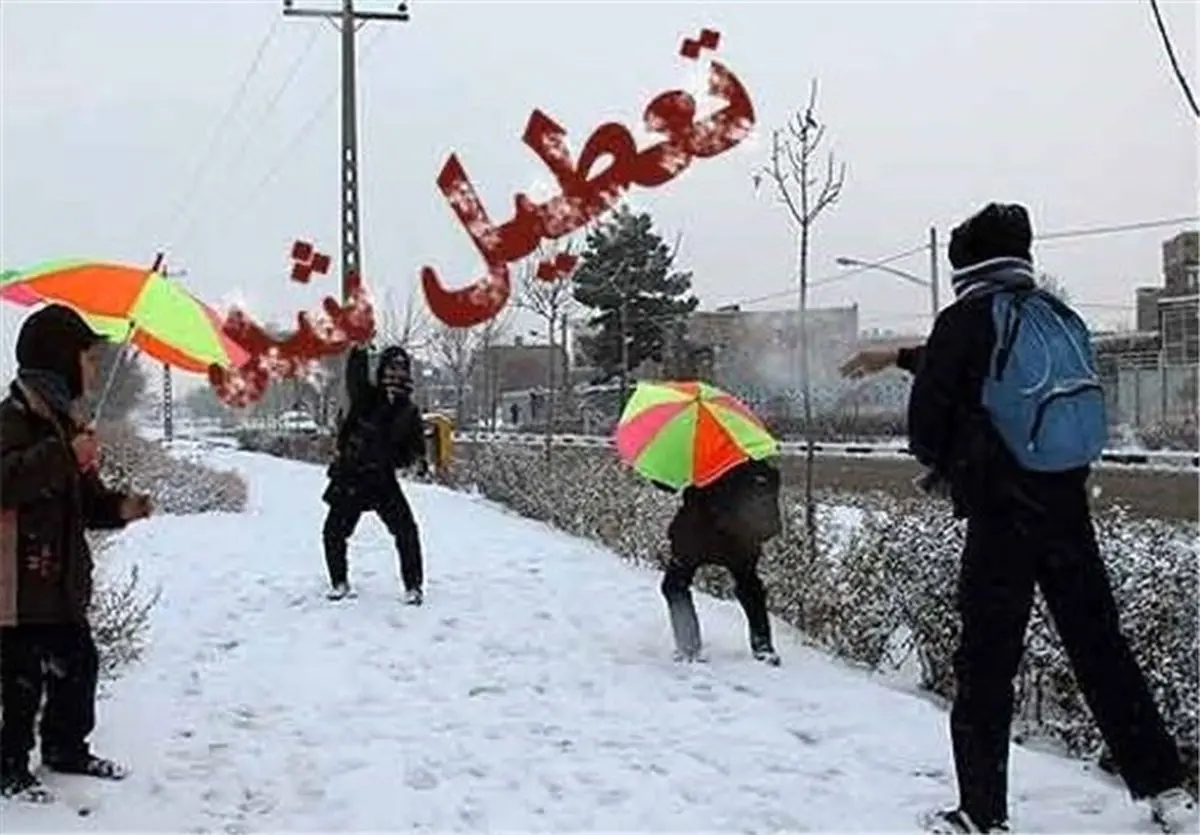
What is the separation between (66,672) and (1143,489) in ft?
67.9

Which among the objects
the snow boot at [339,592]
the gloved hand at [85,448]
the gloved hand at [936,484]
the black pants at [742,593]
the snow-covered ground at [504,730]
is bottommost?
the snow-covered ground at [504,730]

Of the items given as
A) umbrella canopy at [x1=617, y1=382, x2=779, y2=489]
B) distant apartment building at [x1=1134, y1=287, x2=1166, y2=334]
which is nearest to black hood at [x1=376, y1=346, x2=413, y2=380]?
umbrella canopy at [x1=617, y1=382, x2=779, y2=489]

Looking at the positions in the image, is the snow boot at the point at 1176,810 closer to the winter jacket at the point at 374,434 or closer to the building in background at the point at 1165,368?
the winter jacket at the point at 374,434

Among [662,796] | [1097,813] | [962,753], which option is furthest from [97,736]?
[1097,813]

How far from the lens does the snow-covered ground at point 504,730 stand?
4957mm

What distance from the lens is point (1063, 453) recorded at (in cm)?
445

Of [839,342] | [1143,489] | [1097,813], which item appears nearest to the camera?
[1097,813]

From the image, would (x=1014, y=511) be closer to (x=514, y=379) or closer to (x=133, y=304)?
(x=133, y=304)

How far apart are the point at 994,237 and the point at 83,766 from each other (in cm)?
347

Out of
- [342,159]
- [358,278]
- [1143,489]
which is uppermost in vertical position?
[342,159]

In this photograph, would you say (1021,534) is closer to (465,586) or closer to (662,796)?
(662,796)

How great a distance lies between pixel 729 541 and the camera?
7.51 meters

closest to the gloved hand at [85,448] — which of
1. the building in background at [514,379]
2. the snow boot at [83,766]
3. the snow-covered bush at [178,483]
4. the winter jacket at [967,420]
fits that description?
the snow boot at [83,766]

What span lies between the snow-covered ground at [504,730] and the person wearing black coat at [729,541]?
0.69 feet
